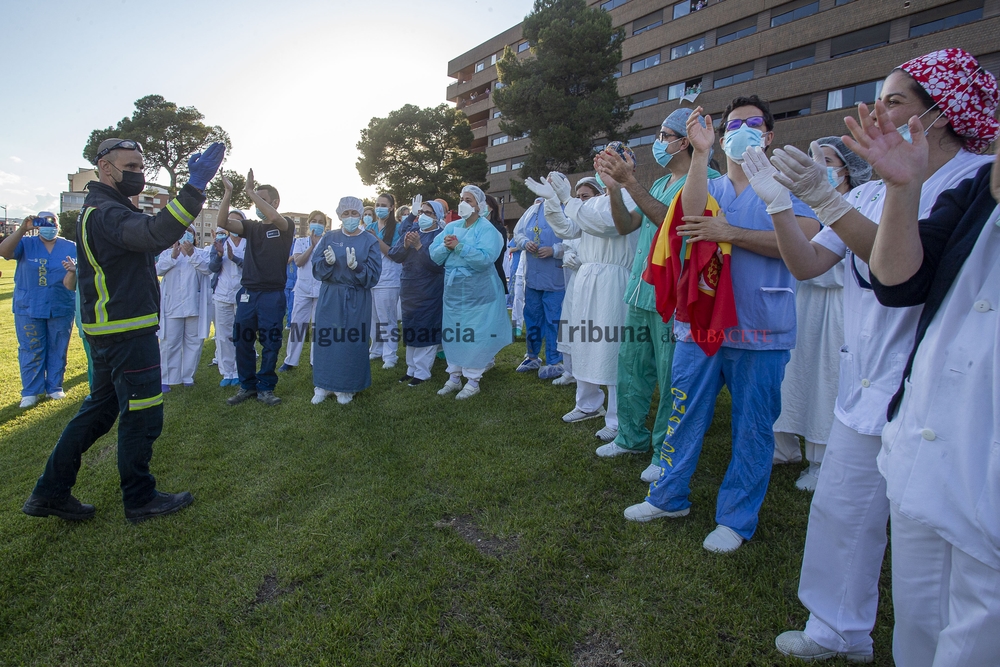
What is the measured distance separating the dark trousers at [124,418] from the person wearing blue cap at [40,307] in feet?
11.3

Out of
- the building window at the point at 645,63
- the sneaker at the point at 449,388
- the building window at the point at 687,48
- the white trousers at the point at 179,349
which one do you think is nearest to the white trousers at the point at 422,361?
the sneaker at the point at 449,388

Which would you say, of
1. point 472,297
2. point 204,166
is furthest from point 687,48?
point 204,166

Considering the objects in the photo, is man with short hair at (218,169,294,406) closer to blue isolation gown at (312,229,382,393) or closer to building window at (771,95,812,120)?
blue isolation gown at (312,229,382,393)

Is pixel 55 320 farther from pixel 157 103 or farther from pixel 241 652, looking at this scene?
pixel 157 103

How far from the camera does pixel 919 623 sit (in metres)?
1.42

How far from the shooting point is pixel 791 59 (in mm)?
23656

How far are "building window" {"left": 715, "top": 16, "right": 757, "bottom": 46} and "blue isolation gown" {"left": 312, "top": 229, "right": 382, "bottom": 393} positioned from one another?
89.3 feet

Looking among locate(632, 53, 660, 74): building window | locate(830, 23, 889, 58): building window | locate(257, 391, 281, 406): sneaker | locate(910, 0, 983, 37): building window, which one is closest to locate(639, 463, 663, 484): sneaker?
locate(257, 391, 281, 406): sneaker

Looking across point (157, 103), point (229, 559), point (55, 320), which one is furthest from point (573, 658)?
point (157, 103)

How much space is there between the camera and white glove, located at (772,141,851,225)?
155 centimetres

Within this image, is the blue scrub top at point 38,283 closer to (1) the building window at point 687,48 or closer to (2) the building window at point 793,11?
(2) the building window at point 793,11

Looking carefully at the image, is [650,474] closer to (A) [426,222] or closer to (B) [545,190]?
(B) [545,190]

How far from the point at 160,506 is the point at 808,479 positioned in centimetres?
415

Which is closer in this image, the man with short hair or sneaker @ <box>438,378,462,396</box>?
the man with short hair
